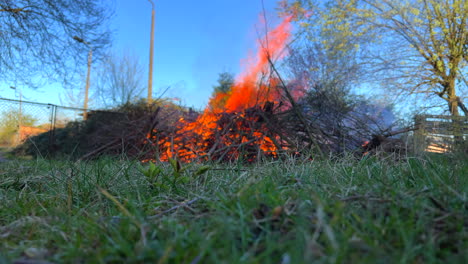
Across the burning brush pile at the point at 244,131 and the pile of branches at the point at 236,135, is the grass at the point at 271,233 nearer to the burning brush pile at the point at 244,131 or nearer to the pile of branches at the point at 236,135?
the burning brush pile at the point at 244,131

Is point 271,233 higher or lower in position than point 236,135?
lower

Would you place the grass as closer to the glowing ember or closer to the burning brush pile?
the burning brush pile

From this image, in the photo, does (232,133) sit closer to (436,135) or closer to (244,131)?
(244,131)

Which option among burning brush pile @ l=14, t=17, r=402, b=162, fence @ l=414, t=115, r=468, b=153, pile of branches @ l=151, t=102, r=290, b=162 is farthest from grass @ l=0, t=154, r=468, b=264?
fence @ l=414, t=115, r=468, b=153

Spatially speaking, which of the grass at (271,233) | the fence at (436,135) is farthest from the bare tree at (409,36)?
the grass at (271,233)

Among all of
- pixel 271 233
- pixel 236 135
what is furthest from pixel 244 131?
pixel 271 233

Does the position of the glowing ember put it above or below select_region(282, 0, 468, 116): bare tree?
below

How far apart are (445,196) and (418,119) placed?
232 inches

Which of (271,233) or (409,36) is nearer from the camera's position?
(271,233)

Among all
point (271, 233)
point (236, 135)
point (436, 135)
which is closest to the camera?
point (271, 233)

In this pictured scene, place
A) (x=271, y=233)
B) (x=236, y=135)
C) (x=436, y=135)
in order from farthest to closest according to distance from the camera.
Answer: (x=436, y=135)
(x=236, y=135)
(x=271, y=233)

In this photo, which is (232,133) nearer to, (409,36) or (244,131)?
(244,131)

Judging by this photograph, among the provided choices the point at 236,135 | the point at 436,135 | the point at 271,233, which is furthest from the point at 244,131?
the point at 436,135

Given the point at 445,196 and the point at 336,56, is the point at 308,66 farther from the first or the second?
the point at 445,196
